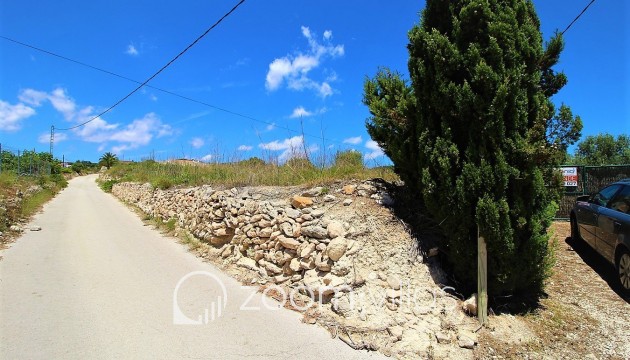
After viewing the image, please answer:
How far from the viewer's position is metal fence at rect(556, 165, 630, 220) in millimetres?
10984

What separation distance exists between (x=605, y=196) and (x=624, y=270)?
5.74 ft

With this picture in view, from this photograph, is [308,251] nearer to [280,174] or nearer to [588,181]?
[280,174]

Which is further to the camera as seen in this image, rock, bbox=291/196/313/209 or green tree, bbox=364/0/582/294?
rock, bbox=291/196/313/209

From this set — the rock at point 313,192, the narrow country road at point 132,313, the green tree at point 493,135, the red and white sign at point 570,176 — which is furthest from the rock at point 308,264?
the red and white sign at point 570,176

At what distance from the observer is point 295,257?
5.59 metres

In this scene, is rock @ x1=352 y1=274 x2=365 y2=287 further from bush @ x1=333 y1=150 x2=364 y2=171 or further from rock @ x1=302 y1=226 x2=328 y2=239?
bush @ x1=333 y1=150 x2=364 y2=171

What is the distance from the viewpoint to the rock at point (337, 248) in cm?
501

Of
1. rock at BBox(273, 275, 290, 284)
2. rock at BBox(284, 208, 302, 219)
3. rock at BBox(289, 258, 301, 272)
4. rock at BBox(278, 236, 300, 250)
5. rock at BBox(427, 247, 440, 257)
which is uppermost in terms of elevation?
rock at BBox(284, 208, 302, 219)

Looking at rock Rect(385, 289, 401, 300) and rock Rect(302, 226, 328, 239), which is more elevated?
rock Rect(302, 226, 328, 239)

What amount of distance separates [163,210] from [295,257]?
7.83 meters

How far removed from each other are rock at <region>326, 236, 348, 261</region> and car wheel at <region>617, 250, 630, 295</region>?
4132 millimetres

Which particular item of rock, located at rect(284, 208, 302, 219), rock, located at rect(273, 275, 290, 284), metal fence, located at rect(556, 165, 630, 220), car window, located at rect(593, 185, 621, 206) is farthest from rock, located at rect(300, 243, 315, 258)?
metal fence, located at rect(556, 165, 630, 220)

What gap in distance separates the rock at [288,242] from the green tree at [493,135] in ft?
6.73

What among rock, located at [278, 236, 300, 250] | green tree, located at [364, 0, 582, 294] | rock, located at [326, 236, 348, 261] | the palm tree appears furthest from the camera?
the palm tree
